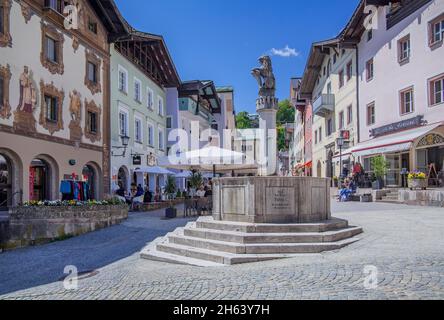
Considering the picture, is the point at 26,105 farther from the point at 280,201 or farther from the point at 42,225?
the point at 280,201

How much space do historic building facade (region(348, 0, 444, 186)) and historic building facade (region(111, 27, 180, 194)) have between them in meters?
13.4

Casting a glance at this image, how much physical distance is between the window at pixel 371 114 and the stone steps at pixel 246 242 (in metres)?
17.9

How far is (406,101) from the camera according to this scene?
22281mm

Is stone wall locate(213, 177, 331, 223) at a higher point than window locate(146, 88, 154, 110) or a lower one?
lower

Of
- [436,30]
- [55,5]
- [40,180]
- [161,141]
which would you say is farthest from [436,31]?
[161,141]

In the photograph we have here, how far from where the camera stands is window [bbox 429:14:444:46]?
19172mm

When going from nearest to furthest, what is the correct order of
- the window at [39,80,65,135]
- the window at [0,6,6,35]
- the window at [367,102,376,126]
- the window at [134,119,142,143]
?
the window at [0,6,6,35], the window at [39,80,65,135], the window at [367,102,376,126], the window at [134,119,142,143]

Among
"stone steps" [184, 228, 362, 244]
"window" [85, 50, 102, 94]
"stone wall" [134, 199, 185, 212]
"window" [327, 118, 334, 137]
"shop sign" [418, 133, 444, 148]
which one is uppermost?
"window" [85, 50, 102, 94]

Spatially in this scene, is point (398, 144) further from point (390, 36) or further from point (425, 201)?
point (390, 36)

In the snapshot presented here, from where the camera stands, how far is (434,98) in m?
19.9

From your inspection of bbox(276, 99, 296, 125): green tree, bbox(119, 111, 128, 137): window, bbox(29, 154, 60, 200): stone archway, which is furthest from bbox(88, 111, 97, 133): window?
bbox(276, 99, 296, 125): green tree

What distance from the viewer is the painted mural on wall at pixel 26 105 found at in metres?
16.7

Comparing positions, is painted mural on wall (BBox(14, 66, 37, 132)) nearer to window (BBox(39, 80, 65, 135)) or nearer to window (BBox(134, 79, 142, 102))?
window (BBox(39, 80, 65, 135))

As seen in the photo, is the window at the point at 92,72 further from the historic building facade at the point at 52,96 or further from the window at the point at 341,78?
the window at the point at 341,78
